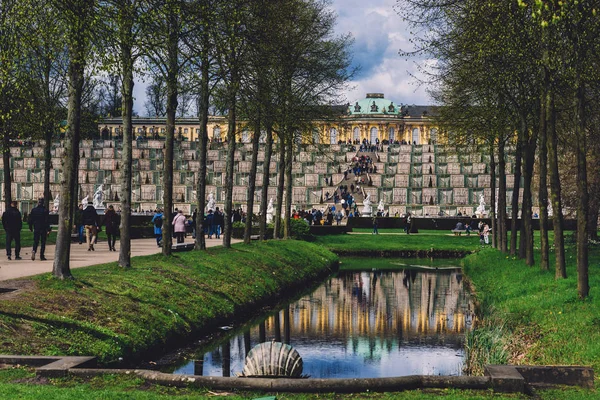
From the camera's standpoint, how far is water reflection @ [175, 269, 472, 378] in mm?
18547

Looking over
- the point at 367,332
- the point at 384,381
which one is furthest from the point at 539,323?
the point at 384,381

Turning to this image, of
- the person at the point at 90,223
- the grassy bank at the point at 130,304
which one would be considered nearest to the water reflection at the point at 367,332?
the grassy bank at the point at 130,304

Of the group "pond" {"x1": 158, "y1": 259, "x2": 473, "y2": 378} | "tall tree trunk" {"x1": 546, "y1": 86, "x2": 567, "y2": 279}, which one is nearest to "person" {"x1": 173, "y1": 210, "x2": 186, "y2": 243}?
"pond" {"x1": 158, "y1": 259, "x2": 473, "y2": 378}

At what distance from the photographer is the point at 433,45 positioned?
2603 centimetres

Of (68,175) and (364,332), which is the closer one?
(68,175)

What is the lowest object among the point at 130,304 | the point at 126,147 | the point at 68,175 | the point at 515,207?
the point at 130,304

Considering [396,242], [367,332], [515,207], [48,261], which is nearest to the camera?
[367,332]

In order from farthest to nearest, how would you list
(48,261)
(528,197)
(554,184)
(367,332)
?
(528,197), (48,261), (367,332), (554,184)

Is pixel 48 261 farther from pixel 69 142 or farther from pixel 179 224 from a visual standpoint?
pixel 179 224

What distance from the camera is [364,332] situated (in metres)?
23.9

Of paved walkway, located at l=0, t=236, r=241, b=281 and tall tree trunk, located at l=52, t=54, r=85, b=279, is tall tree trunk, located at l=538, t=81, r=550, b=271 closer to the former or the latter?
tall tree trunk, located at l=52, t=54, r=85, b=279

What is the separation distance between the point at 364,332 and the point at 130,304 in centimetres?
670

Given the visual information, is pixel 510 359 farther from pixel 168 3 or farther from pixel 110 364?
pixel 168 3

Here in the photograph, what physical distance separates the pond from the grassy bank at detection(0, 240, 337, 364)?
0.99m
